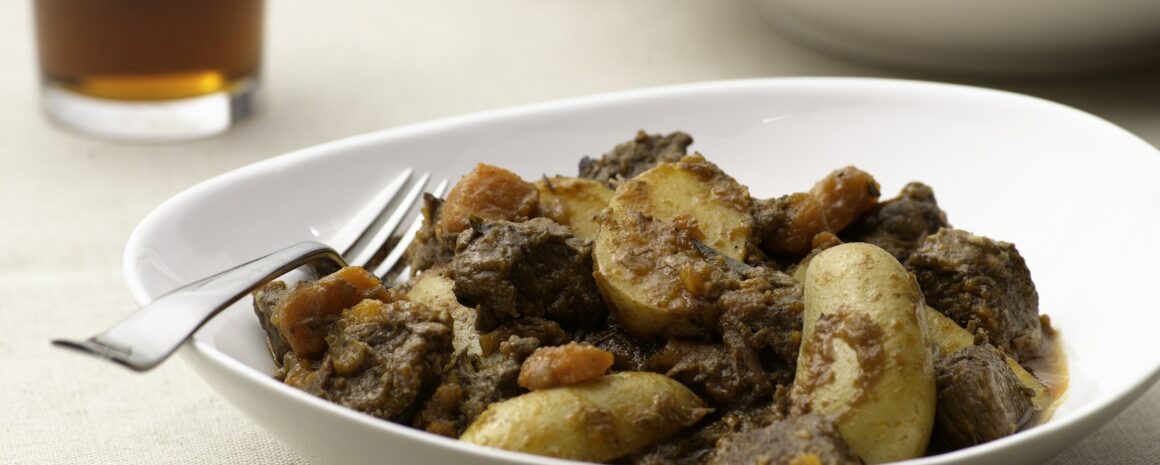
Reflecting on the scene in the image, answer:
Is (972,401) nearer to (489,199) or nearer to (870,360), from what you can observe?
(870,360)

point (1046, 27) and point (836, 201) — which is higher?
point (1046, 27)

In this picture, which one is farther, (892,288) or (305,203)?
(305,203)

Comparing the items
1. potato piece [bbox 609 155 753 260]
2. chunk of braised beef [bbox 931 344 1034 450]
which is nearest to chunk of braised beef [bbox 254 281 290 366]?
potato piece [bbox 609 155 753 260]

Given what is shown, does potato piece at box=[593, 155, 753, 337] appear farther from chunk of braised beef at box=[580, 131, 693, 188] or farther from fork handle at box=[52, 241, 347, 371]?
fork handle at box=[52, 241, 347, 371]

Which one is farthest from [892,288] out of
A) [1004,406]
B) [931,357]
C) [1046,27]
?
[1046,27]

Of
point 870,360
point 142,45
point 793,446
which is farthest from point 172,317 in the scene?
point 142,45

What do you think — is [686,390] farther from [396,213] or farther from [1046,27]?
[1046,27]
